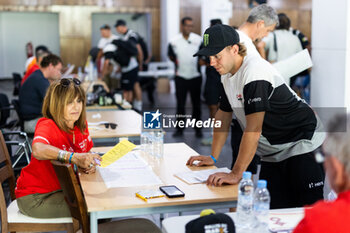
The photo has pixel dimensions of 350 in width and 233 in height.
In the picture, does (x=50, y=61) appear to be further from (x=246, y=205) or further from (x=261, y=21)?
(x=246, y=205)

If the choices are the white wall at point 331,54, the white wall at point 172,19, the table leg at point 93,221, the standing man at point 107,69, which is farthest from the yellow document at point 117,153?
the white wall at point 172,19

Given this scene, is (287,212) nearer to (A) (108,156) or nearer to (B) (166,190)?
(B) (166,190)

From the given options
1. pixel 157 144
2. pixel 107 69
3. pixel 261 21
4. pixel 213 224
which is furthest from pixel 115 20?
pixel 213 224

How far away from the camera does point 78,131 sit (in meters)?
3.02

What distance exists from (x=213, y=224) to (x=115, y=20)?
15.1 metres

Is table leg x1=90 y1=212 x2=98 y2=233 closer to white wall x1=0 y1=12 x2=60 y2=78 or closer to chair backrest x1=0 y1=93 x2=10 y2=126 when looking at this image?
chair backrest x1=0 y1=93 x2=10 y2=126

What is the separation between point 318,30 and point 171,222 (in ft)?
8.00

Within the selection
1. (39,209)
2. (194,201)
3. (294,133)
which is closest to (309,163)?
(294,133)

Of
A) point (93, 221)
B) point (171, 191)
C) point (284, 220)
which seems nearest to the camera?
point (284, 220)

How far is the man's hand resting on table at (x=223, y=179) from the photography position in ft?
8.12

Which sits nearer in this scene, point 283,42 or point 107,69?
point 283,42

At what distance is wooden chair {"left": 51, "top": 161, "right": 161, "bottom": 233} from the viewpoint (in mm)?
2408

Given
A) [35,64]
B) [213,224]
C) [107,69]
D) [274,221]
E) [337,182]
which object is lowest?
[274,221]

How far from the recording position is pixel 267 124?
2709 mm
